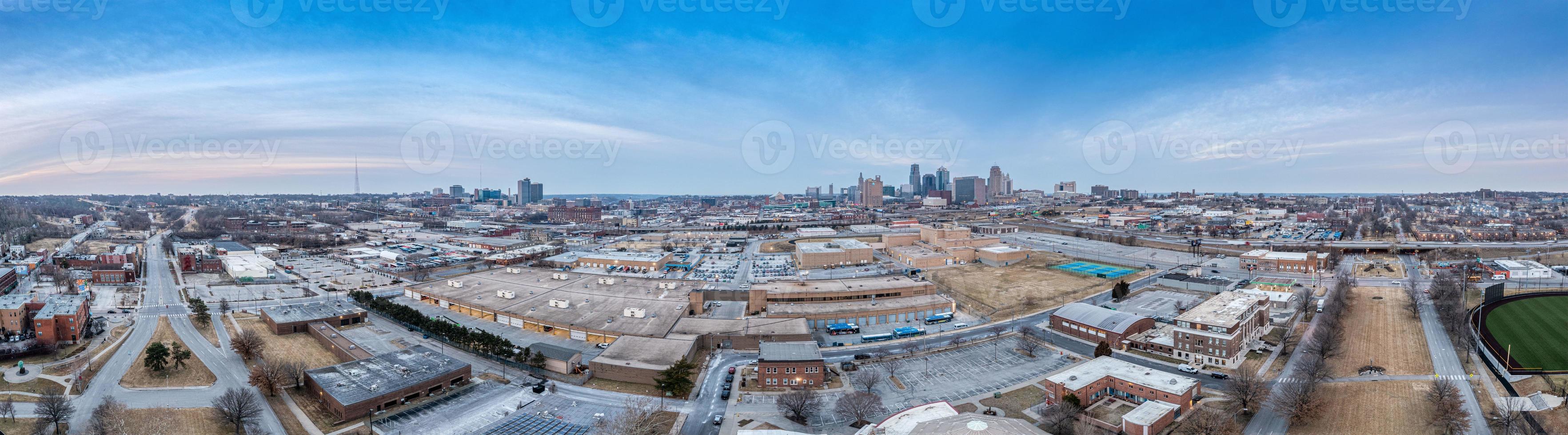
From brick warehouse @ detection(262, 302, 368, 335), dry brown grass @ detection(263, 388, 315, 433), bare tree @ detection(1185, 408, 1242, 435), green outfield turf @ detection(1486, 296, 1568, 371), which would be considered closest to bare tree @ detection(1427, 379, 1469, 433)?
bare tree @ detection(1185, 408, 1242, 435)

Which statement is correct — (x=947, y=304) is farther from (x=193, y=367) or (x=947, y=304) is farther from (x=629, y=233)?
(x=629, y=233)

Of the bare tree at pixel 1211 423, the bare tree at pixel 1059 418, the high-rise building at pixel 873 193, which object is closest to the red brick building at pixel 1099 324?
the bare tree at pixel 1211 423

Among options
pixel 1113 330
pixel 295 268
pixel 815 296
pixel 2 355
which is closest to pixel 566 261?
pixel 295 268

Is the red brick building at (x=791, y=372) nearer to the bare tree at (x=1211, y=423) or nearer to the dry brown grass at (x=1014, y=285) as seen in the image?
the bare tree at (x=1211, y=423)

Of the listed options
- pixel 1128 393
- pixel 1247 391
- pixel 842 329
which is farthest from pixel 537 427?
pixel 1247 391

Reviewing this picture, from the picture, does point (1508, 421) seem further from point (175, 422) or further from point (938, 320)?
point (175, 422)

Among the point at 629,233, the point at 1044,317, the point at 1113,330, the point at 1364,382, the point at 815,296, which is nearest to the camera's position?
the point at 1364,382

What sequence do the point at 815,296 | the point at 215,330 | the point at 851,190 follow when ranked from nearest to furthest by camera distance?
the point at 215,330 → the point at 815,296 → the point at 851,190
